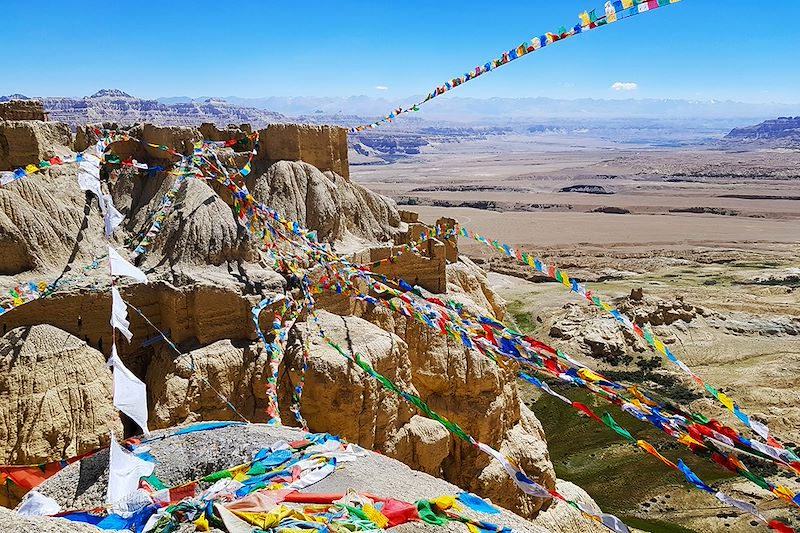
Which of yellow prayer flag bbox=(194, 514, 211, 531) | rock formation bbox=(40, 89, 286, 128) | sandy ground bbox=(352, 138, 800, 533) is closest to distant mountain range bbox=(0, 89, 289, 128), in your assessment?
rock formation bbox=(40, 89, 286, 128)

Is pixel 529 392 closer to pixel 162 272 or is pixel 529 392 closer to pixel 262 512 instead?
pixel 162 272

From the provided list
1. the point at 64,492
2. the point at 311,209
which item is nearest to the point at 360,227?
the point at 311,209

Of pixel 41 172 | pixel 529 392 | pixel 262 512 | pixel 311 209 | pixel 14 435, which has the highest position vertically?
pixel 41 172

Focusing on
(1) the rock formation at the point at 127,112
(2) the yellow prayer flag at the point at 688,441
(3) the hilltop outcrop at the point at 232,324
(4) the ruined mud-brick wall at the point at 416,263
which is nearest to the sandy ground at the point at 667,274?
(3) the hilltop outcrop at the point at 232,324

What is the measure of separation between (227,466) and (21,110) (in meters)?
16.9

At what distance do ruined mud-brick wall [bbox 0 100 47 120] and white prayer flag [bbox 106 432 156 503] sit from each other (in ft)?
49.6

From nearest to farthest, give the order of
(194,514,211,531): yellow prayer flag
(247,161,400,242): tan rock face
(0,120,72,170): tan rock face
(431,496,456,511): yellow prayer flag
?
(194,514,211,531): yellow prayer flag, (431,496,456,511): yellow prayer flag, (0,120,72,170): tan rock face, (247,161,400,242): tan rock face

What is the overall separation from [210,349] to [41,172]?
7279 millimetres

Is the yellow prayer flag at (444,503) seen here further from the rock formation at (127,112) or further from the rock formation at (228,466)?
the rock formation at (127,112)

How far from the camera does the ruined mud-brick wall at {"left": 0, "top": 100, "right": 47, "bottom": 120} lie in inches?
797

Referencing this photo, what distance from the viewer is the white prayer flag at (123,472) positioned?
8688mm

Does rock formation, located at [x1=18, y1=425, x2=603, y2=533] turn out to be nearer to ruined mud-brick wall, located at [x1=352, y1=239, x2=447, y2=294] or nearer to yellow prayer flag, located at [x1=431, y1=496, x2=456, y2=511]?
yellow prayer flag, located at [x1=431, y1=496, x2=456, y2=511]

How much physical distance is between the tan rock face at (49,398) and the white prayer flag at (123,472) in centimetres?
503

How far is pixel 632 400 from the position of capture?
9.24m
